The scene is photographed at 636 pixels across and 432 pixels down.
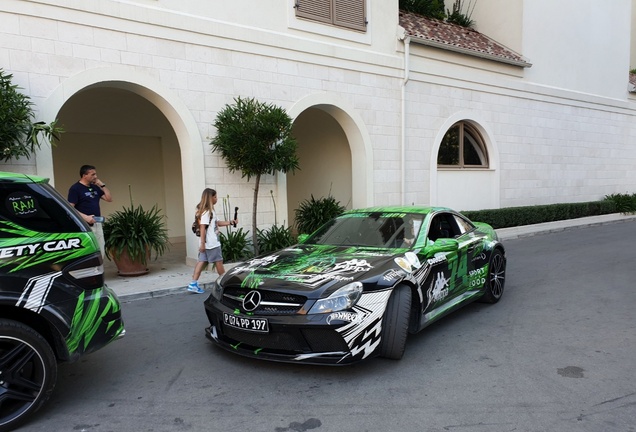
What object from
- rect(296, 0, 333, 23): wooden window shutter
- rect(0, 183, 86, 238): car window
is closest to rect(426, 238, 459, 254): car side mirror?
rect(0, 183, 86, 238): car window

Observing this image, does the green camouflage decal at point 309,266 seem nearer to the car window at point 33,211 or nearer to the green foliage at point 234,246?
the car window at point 33,211

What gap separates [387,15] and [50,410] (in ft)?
38.1

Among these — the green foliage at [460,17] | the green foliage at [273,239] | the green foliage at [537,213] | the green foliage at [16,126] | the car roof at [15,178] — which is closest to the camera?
the car roof at [15,178]

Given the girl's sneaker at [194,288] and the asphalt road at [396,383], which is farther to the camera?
the girl's sneaker at [194,288]

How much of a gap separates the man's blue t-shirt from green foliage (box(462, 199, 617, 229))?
10.2 m

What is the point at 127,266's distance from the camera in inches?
318

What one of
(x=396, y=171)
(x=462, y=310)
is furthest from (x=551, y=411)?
(x=396, y=171)

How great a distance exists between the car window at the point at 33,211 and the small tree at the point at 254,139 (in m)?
5.30

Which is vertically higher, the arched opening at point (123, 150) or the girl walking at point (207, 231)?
the arched opening at point (123, 150)

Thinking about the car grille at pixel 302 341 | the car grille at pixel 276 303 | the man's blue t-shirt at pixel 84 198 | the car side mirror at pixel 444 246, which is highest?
the man's blue t-shirt at pixel 84 198

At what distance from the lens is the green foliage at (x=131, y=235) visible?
7906 millimetres

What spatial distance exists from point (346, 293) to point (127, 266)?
5625 mm

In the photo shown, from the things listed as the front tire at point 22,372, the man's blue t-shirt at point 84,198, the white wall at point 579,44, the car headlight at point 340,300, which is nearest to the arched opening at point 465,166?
the white wall at point 579,44

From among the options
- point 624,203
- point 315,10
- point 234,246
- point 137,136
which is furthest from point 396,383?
point 624,203
